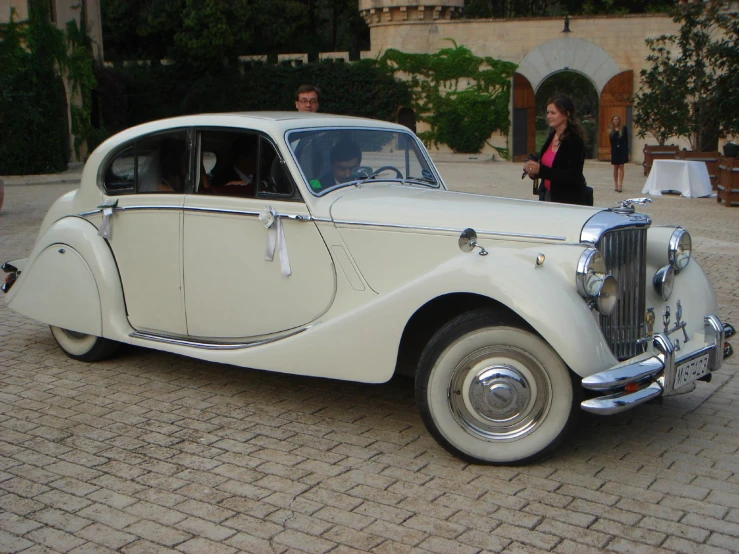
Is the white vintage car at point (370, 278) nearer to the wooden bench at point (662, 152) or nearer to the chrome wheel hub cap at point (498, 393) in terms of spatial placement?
the chrome wheel hub cap at point (498, 393)

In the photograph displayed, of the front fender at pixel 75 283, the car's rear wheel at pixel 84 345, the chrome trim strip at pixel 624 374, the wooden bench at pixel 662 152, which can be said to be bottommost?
the car's rear wheel at pixel 84 345

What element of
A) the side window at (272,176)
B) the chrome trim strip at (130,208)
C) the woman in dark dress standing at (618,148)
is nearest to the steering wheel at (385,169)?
the side window at (272,176)

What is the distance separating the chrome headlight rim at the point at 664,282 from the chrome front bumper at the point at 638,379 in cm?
40

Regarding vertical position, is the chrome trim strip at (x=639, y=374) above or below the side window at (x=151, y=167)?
below

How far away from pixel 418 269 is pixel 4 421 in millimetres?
2482

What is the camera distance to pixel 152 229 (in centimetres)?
515

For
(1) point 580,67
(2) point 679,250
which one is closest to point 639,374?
(2) point 679,250

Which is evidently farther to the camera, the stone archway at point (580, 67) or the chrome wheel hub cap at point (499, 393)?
the stone archway at point (580, 67)

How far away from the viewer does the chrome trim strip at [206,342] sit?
4.62 m

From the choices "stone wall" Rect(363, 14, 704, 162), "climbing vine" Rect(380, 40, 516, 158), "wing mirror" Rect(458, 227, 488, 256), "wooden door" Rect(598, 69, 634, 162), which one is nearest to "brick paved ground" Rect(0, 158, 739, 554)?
"wing mirror" Rect(458, 227, 488, 256)

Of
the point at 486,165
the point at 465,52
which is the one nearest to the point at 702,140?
the point at 486,165

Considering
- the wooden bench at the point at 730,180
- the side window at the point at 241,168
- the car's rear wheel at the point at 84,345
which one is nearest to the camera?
the side window at the point at 241,168

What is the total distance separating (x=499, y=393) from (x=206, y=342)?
1.99m

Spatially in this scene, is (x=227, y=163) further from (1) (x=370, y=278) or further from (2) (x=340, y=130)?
A: (1) (x=370, y=278)
